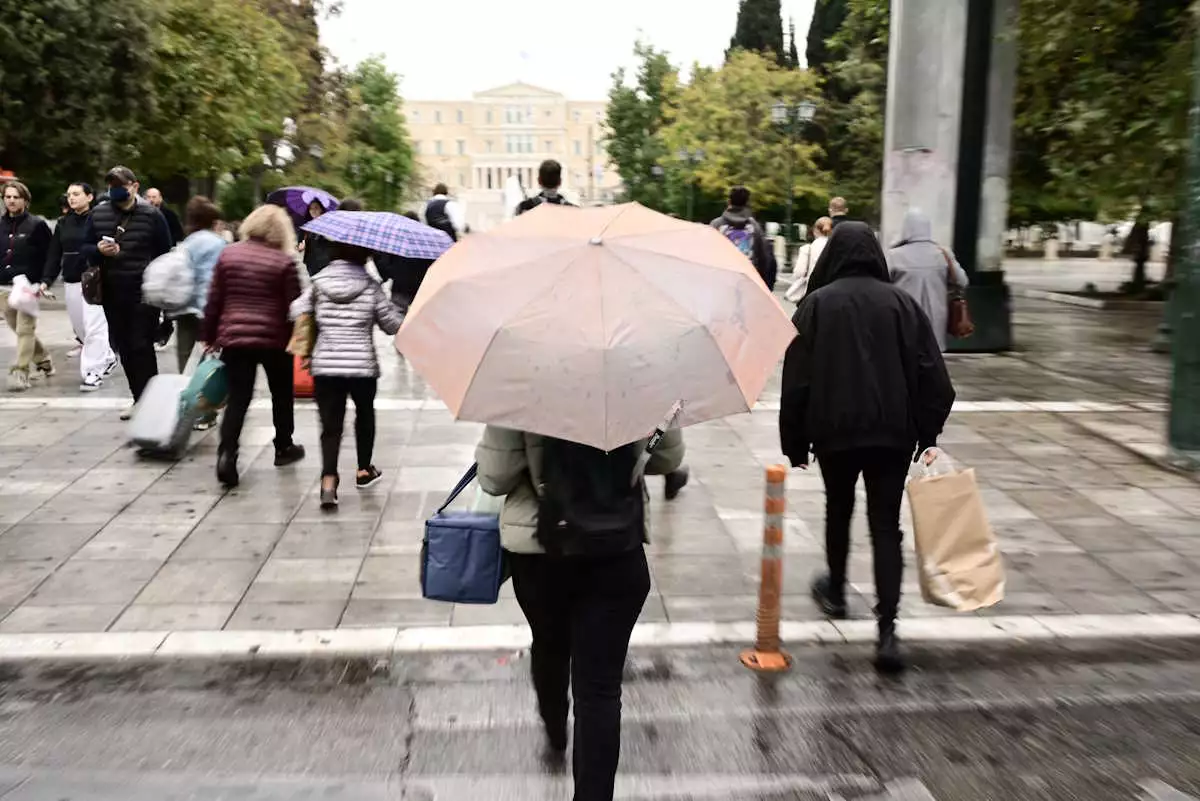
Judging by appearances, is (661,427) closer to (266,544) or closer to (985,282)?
(266,544)

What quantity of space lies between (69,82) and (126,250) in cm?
1552

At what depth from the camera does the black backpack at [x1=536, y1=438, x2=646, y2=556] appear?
2873 millimetres

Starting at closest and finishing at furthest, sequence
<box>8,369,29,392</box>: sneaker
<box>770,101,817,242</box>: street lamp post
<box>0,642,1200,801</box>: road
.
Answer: <box>0,642,1200,801</box>: road → <box>8,369,29,392</box>: sneaker → <box>770,101,817,242</box>: street lamp post

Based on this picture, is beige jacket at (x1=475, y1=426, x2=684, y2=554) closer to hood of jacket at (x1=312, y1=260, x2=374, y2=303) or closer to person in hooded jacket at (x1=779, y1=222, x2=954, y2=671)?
person in hooded jacket at (x1=779, y1=222, x2=954, y2=671)

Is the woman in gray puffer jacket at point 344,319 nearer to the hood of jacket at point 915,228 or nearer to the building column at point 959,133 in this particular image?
the hood of jacket at point 915,228

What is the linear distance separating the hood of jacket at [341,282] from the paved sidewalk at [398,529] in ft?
4.42

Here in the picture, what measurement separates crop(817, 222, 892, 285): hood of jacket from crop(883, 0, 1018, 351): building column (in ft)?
26.6

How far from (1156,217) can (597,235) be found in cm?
1359

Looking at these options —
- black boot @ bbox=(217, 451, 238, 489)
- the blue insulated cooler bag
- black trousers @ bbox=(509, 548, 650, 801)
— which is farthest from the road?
black boot @ bbox=(217, 451, 238, 489)

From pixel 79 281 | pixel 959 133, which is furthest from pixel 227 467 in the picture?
pixel 959 133

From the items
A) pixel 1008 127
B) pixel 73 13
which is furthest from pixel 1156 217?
pixel 73 13

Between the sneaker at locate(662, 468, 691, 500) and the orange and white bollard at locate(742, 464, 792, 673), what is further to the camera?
the sneaker at locate(662, 468, 691, 500)

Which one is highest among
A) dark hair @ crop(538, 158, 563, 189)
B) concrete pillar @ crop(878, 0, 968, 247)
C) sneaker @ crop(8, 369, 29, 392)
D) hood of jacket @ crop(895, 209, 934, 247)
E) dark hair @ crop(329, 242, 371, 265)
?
concrete pillar @ crop(878, 0, 968, 247)

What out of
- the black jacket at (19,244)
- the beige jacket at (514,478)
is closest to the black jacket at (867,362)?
the beige jacket at (514,478)
